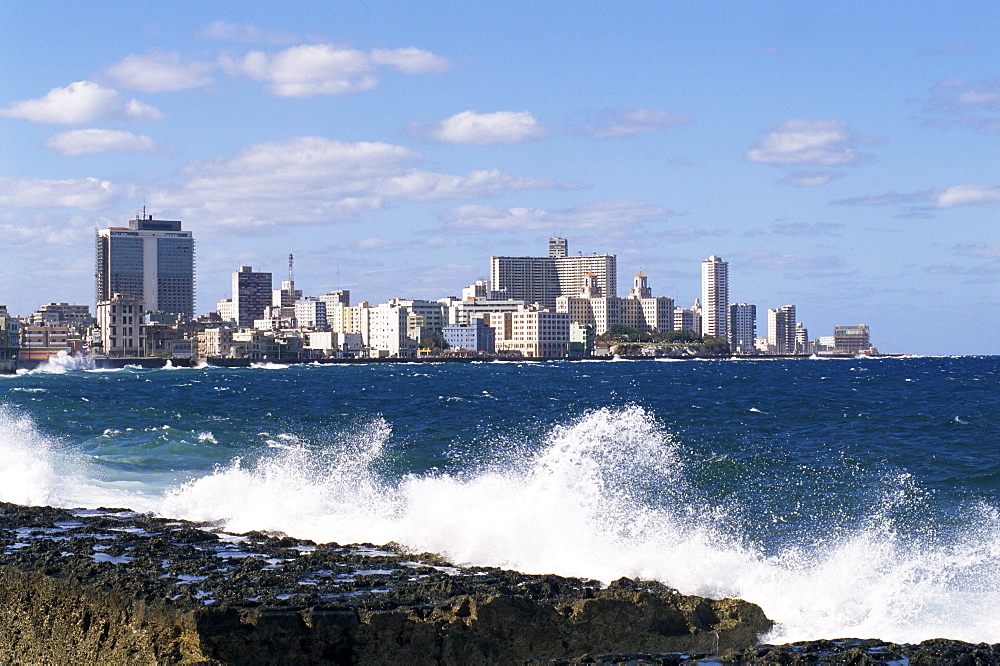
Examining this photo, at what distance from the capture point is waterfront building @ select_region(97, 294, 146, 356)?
192m

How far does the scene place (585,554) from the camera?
15.6m

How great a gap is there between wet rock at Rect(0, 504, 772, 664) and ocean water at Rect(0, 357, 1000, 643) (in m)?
1.62

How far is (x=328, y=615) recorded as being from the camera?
11.0m

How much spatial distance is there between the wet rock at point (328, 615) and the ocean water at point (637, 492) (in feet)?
5.31

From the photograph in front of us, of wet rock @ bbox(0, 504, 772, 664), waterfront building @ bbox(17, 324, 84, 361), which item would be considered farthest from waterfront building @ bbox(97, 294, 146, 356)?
wet rock @ bbox(0, 504, 772, 664)

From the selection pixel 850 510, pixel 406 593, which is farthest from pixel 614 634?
pixel 850 510

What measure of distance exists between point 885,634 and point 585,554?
14.1 ft

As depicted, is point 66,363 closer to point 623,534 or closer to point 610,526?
point 610,526

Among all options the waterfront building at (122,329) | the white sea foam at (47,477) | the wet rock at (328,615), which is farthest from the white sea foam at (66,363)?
the wet rock at (328,615)

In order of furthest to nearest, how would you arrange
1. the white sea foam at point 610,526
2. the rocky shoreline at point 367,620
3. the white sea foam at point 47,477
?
the white sea foam at point 47,477 → the white sea foam at point 610,526 → the rocky shoreline at point 367,620

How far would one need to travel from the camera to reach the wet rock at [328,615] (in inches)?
421

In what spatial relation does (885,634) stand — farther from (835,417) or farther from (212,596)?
(835,417)

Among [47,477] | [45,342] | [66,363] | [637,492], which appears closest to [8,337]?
[45,342]

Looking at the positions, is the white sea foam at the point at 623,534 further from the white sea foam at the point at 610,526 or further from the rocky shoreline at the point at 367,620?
the rocky shoreline at the point at 367,620
